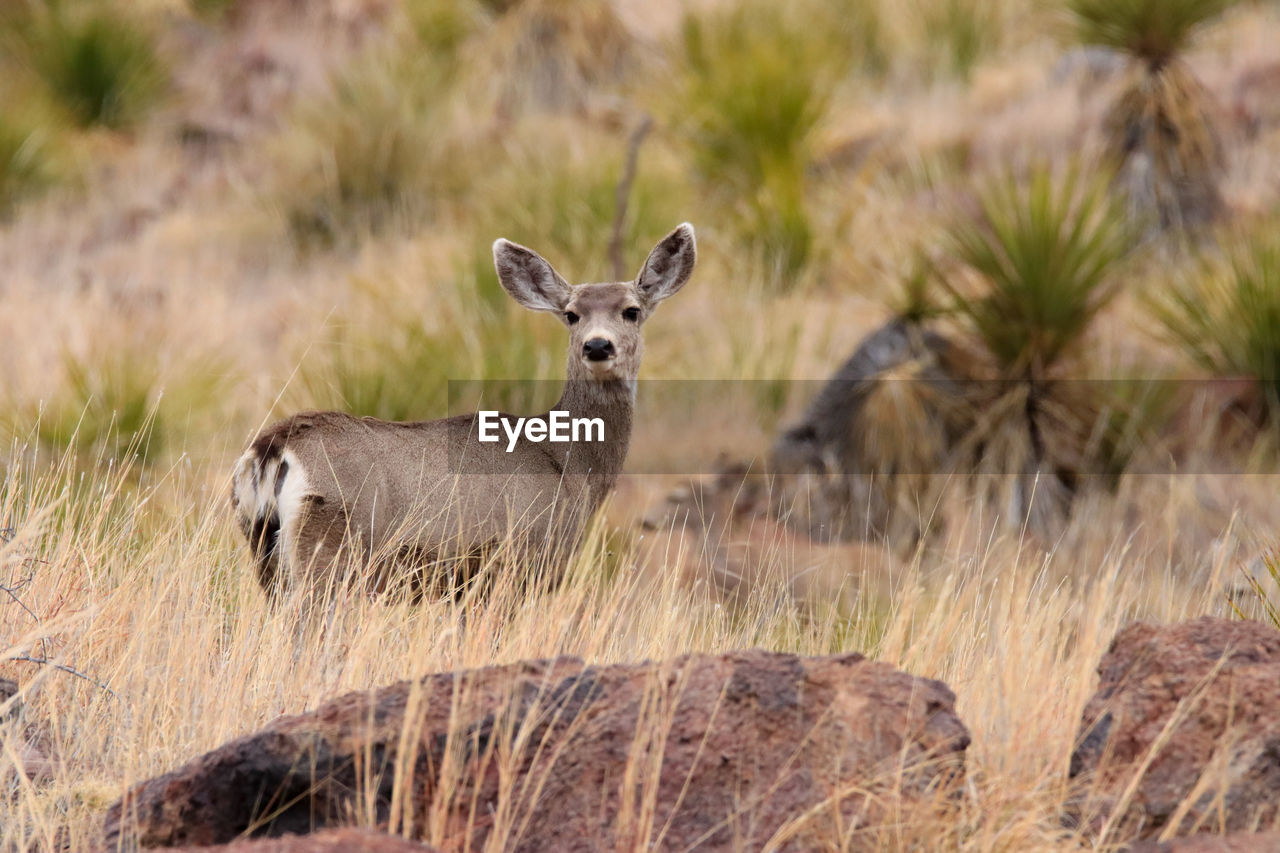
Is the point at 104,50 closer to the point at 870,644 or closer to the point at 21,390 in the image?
the point at 21,390

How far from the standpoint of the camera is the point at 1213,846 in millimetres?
3051

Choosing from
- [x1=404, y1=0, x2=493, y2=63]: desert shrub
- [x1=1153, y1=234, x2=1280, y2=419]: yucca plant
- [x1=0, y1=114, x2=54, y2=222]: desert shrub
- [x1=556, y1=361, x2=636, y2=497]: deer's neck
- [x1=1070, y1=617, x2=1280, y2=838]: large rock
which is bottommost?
[x1=1070, y1=617, x2=1280, y2=838]: large rock

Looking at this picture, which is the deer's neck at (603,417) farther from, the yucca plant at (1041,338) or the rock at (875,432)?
the yucca plant at (1041,338)

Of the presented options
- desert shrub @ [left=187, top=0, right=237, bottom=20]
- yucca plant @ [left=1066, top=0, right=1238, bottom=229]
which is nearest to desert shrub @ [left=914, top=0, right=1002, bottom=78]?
yucca plant @ [left=1066, top=0, right=1238, bottom=229]

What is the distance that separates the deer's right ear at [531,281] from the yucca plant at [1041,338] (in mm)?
4977

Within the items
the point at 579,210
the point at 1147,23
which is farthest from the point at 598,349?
the point at 1147,23

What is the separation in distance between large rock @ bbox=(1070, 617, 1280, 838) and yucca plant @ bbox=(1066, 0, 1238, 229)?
35.6ft

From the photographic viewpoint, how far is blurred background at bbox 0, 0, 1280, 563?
1061 centimetres

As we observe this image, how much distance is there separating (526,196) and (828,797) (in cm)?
1133

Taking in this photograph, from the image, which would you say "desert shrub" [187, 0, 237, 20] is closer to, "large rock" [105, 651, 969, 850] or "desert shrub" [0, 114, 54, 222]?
"desert shrub" [0, 114, 54, 222]

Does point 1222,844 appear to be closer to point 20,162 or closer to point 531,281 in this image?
point 531,281

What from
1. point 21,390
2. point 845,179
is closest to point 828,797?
point 21,390

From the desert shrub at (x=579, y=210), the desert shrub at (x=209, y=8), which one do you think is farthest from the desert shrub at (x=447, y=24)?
A: the desert shrub at (x=579, y=210)

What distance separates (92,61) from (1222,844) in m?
19.4
